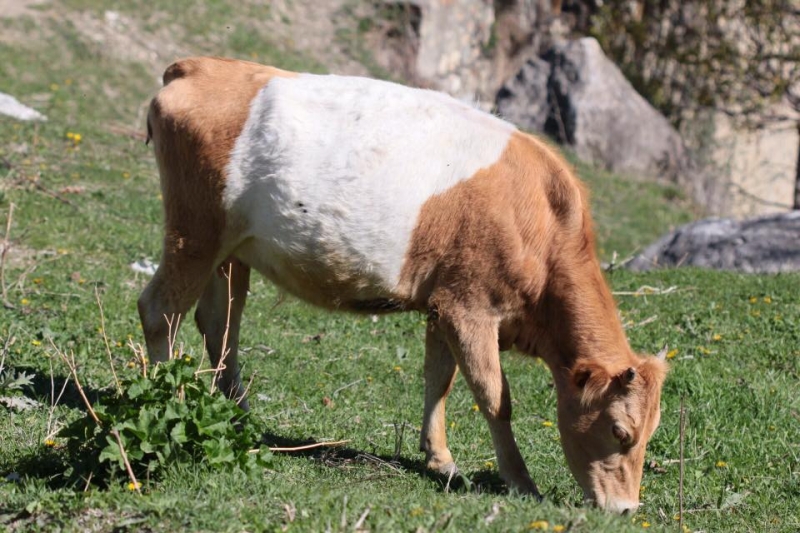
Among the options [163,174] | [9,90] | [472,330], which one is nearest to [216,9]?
[9,90]

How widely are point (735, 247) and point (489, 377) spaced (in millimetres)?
7267

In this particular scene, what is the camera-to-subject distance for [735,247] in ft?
40.2

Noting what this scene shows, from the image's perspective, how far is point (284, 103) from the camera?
20.0ft

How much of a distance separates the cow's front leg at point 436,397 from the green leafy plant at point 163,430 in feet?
4.59

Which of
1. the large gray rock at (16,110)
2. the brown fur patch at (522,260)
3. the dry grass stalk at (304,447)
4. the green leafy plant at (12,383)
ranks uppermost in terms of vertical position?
the brown fur patch at (522,260)

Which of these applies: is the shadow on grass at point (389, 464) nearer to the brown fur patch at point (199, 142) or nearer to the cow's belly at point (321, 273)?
the cow's belly at point (321, 273)

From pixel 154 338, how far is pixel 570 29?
716 inches

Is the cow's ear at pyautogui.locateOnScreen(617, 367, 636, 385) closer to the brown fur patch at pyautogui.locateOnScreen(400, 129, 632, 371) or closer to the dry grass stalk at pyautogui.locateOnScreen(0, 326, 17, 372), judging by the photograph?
the brown fur patch at pyautogui.locateOnScreen(400, 129, 632, 371)

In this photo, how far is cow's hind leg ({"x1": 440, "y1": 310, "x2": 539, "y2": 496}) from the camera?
591 cm

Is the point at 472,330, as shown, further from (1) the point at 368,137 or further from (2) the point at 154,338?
(2) the point at 154,338

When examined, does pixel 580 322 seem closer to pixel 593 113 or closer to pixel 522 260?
pixel 522 260

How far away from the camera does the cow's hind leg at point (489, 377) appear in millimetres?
5906

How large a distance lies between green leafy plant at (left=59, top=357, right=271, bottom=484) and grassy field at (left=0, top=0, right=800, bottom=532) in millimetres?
98

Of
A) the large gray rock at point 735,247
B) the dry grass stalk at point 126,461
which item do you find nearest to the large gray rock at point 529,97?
the large gray rock at point 735,247
